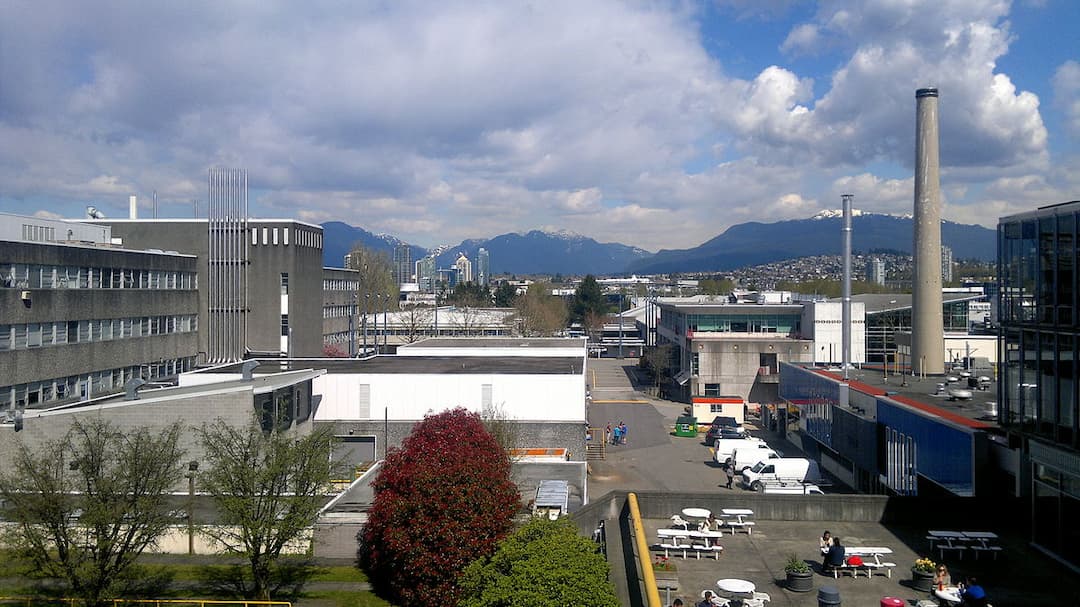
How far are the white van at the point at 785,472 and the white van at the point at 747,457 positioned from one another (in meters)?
0.85

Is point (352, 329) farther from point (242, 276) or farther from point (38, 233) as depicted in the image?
point (38, 233)

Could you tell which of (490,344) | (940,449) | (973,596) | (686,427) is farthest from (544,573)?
(490,344)

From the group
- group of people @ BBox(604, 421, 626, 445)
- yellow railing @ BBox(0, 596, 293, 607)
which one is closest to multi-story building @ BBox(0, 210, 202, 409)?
yellow railing @ BBox(0, 596, 293, 607)

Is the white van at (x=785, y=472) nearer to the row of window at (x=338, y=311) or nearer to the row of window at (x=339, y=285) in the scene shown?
the row of window at (x=338, y=311)

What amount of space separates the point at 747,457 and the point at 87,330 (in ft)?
89.4

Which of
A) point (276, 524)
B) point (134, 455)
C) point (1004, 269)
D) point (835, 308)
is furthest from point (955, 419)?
point (835, 308)

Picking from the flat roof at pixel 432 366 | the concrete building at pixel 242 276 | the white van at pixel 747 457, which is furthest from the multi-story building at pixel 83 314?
the white van at pixel 747 457

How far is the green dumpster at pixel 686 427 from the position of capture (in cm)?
4150

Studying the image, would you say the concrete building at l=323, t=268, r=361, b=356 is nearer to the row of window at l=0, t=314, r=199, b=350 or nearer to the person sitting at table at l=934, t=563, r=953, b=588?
the row of window at l=0, t=314, r=199, b=350

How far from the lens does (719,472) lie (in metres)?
33.0

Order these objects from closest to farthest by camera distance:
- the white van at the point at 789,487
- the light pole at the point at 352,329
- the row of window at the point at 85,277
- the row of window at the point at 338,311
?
the white van at the point at 789,487 → the row of window at the point at 85,277 → the row of window at the point at 338,311 → the light pole at the point at 352,329

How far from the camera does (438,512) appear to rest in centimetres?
1680

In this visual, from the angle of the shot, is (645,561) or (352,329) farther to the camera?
(352,329)

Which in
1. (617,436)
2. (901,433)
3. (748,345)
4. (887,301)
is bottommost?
(617,436)
